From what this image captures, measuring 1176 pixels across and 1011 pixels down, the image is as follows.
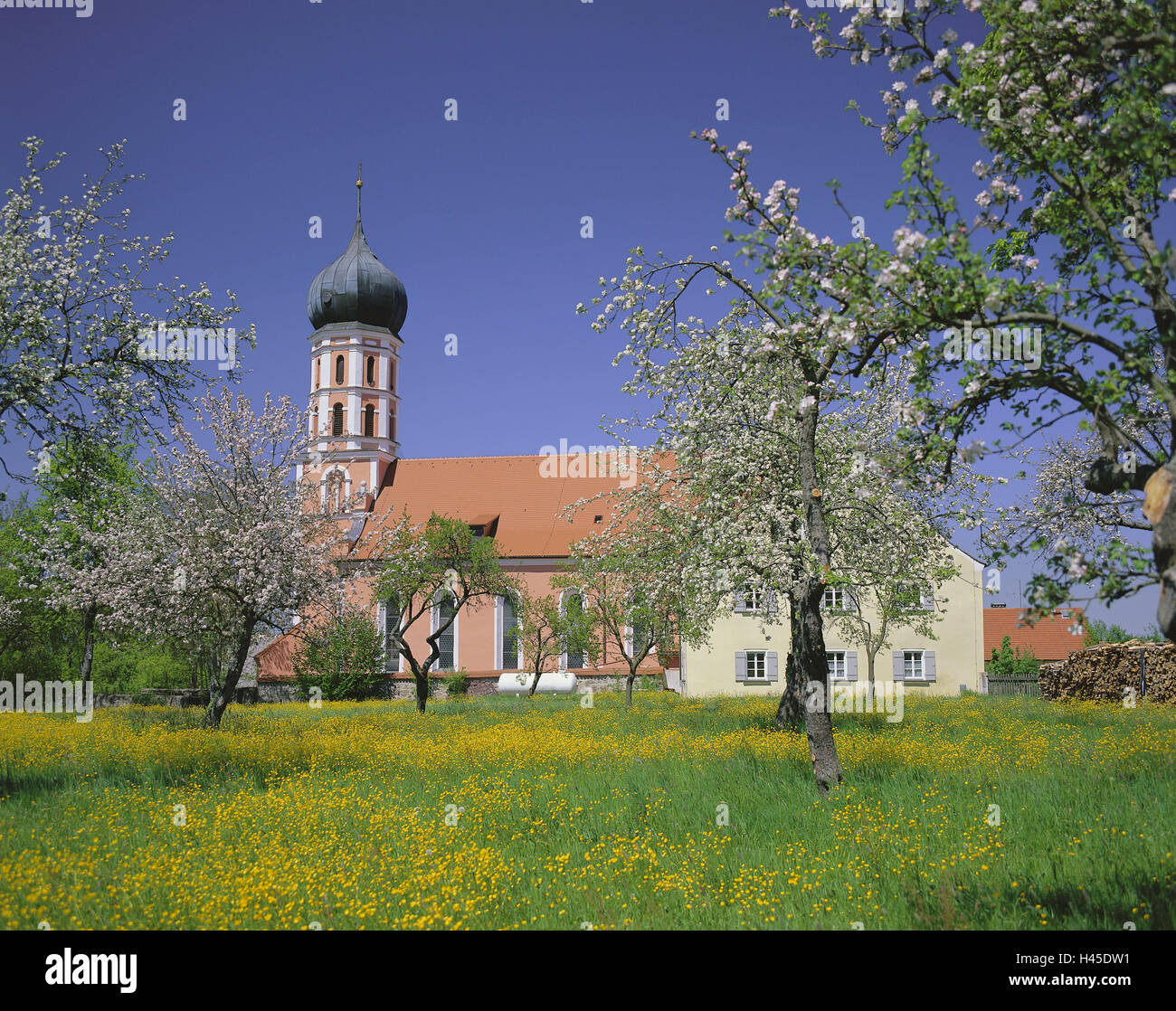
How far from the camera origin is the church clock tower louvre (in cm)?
5128

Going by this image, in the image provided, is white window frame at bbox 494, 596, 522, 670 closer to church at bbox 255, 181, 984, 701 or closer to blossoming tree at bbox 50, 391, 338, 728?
church at bbox 255, 181, 984, 701

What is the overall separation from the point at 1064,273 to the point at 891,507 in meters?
8.51

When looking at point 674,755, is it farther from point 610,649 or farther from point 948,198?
point 610,649

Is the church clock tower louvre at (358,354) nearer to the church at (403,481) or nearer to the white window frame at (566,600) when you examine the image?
the church at (403,481)

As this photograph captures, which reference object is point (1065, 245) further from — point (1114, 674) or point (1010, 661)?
point (1010, 661)

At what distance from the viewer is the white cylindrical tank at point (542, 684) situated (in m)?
41.5

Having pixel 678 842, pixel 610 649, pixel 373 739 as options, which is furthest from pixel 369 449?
pixel 678 842

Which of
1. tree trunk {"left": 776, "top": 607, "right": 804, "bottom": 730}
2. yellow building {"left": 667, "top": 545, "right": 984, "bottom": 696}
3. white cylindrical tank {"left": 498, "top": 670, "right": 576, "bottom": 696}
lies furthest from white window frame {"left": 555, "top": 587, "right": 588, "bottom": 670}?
tree trunk {"left": 776, "top": 607, "right": 804, "bottom": 730}

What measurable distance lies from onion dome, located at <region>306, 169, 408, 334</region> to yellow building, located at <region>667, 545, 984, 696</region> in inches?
1223

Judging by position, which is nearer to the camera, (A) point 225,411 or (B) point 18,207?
(B) point 18,207

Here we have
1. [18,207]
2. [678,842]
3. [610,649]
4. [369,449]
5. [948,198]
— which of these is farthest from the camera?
[369,449]

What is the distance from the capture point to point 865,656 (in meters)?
35.0

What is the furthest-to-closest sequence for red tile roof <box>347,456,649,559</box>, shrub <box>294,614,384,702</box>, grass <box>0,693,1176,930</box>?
red tile roof <box>347,456,649,559</box> → shrub <box>294,614,384,702</box> → grass <box>0,693,1176,930</box>

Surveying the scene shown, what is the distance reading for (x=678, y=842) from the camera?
27.7 ft
